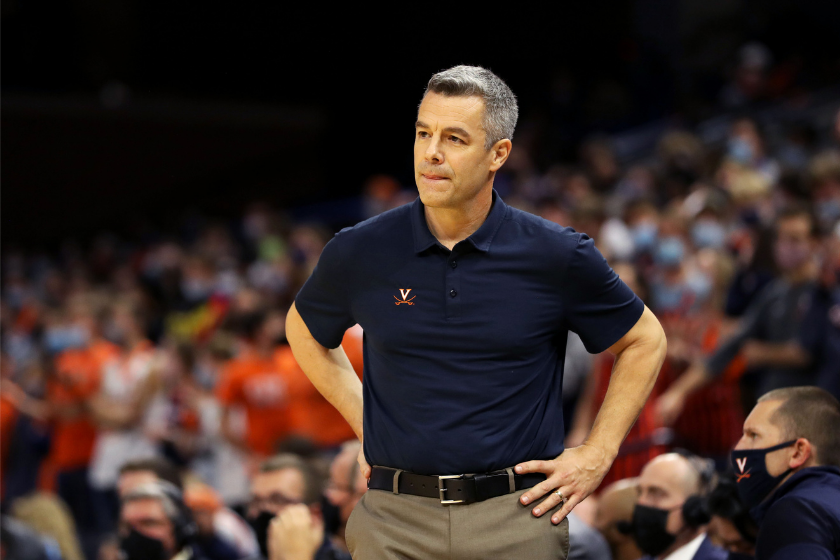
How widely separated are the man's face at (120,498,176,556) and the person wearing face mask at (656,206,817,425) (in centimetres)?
281

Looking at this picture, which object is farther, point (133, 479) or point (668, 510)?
point (133, 479)

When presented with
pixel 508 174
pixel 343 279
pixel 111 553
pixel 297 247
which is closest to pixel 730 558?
pixel 343 279

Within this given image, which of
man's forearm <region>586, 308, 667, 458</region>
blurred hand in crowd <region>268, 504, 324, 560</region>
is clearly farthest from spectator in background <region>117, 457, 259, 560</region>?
man's forearm <region>586, 308, 667, 458</region>

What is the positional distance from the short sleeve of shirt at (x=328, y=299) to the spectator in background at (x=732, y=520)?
1.38 meters

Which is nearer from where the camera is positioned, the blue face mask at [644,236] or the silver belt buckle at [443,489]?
the silver belt buckle at [443,489]

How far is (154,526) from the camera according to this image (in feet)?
13.0

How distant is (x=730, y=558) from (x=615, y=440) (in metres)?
0.97

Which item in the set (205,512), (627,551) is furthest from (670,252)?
(205,512)

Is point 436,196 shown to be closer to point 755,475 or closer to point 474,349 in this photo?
point 474,349

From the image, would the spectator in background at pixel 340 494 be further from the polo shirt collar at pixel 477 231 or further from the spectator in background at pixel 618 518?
the polo shirt collar at pixel 477 231

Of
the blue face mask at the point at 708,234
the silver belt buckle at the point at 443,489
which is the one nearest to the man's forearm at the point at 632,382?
the silver belt buckle at the point at 443,489

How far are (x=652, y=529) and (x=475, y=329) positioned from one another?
1.56m

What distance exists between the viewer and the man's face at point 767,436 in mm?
2955

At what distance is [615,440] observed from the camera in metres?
2.53
